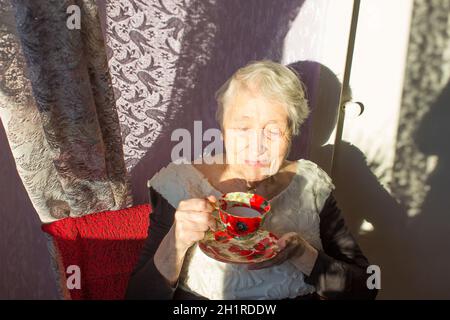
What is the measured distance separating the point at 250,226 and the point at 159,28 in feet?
2.74

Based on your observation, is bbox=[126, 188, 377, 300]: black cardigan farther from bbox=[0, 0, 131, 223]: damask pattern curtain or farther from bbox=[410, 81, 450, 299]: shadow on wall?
bbox=[410, 81, 450, 299]: shadow on wall

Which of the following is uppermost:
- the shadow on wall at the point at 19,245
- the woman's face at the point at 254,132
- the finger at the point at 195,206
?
the woman's face at the point at 254,132

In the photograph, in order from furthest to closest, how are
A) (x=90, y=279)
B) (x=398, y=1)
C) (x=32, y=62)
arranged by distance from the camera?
1. (x=398, y=1)
2. (x=90, y=279)
3. (x=32, y=62)

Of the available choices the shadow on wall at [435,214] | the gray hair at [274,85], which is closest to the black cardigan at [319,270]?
the gray hair at [274,85]

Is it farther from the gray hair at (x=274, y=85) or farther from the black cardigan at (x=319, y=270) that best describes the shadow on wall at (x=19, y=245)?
the gray hair at (x=274, y=85)

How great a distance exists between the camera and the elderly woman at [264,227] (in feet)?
4.17

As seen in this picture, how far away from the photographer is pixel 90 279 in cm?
145

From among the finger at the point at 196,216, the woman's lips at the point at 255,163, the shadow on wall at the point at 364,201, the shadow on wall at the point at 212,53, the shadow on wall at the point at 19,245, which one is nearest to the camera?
the finger at the point at 196,216

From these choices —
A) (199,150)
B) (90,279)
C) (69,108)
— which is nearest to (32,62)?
(69,108)

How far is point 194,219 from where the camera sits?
1.14 metres

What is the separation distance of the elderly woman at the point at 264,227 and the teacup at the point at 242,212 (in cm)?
6

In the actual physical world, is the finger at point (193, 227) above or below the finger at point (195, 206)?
below

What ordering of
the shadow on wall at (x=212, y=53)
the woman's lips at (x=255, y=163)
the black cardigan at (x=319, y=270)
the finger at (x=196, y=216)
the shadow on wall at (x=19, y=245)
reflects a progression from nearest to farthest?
the finger at (x=196, y=216)
the black cardigan at (x=319, y=270)
the woman's lips at (x=255, y=163)
the shadow on wall at (x=19, y=245)
the shadow on wall at (x=212, y=53)
